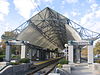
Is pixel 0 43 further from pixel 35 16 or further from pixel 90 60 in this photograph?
pixel 90 60

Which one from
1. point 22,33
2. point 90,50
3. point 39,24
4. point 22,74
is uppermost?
point 39,24

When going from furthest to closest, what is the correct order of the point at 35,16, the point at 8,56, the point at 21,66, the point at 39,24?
1. the point at 39,24
2. the point at 35,16
3. the point at 8,56
4. the point at 21,66

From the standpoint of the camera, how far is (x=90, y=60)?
3150 centimetres

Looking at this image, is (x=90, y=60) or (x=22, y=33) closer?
(x=90, y=60)

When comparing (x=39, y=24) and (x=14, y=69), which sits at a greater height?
(x=39, y=24)

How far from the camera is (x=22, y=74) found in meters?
20.4

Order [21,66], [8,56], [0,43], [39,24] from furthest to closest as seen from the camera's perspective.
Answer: [0,43], [39,24], [8,56], [21,66]

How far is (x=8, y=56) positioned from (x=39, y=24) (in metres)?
19.3

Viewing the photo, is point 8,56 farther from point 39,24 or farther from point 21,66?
point 39,24

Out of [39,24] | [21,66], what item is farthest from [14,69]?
[39,24]

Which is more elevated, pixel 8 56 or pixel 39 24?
pixel 39 24

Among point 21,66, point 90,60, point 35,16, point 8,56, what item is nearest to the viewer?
point 21,66

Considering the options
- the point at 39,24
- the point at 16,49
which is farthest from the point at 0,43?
the point at 39,24

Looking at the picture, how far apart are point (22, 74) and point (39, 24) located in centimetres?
3227
